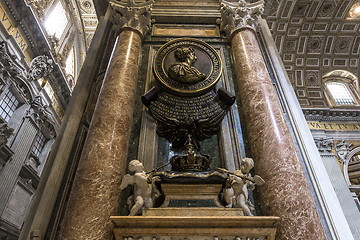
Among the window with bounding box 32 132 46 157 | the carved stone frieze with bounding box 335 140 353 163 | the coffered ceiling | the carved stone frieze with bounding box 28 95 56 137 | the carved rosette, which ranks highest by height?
the coffered ceiling

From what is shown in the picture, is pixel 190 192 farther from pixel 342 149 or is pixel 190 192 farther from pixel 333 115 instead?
pixel 333 115

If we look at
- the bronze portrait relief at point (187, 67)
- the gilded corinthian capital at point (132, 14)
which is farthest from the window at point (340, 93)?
the gilded corinthian capital at point (132, 14)

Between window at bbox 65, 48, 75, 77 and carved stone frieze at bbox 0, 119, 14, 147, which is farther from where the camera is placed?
window at bbox 65, 48, 75, 77

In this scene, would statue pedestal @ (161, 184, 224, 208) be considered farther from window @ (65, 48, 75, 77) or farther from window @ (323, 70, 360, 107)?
window @ (65, 48, 75, 77)

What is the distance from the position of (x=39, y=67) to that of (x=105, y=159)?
11.3 meters

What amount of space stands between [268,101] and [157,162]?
1988 millimetres

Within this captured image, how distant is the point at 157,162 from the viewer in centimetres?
389

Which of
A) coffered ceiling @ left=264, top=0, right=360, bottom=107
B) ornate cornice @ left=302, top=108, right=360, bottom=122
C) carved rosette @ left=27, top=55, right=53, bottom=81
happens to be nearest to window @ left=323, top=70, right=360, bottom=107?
coffered ceiling @ left=264, top=0, right=360, bottom=107

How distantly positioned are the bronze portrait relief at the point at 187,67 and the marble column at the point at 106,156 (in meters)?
0.52

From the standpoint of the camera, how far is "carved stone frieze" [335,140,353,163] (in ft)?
39.3

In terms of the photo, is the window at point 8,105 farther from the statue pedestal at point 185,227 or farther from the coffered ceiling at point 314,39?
the coffered ceiling at point 314,39

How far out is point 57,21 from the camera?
604 inches

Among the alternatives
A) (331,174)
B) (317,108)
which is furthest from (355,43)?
(331,174)

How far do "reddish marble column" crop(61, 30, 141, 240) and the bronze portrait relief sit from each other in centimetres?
53
